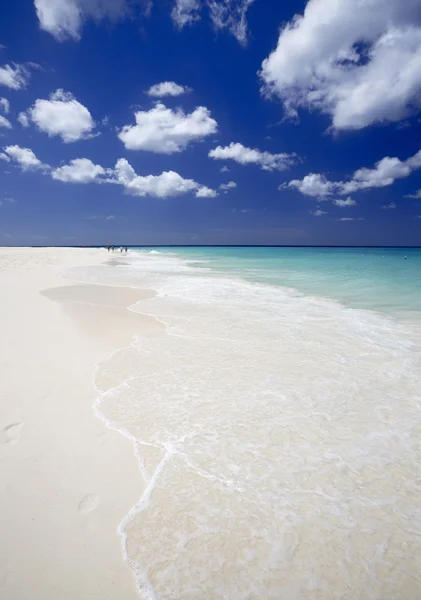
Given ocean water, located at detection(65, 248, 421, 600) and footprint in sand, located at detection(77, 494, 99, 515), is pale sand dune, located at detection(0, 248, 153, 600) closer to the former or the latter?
footprint in sand, located at detection(77, 494, 99, 515)

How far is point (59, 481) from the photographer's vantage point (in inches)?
137

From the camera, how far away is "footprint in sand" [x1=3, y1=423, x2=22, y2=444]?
13.5 ft

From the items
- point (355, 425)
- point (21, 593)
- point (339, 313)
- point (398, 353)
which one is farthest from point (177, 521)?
point (339, 313)

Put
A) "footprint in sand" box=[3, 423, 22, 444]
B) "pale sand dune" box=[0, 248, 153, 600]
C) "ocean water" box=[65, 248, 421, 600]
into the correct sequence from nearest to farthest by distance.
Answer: "pale sand dune" box=[0, 248, 153, 600]
"ocean water" box=[65, 248, 421, 600]
"footprint in sand" box=[3, 423, 22, 444]

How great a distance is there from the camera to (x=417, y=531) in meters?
3.12

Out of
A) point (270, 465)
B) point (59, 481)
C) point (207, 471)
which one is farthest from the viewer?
point (270, 465)

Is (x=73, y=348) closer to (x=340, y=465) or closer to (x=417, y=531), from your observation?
(x=340, y=465)

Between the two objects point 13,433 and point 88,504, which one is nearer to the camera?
point 88,504

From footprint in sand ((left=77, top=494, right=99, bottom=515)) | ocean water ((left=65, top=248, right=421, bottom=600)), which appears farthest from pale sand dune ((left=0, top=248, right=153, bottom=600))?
ocean water ((left=65, top=248, right=421, bottom=600))

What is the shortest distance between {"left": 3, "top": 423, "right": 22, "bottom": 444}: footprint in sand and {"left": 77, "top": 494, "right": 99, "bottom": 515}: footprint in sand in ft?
5.11

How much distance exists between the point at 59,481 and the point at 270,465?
2.60m

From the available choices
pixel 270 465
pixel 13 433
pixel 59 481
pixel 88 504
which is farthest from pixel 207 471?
pixel 13 433

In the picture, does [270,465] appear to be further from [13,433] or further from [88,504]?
[13,433]

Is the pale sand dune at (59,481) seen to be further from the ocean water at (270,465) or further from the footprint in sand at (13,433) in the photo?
the ocean water at (270,465)
